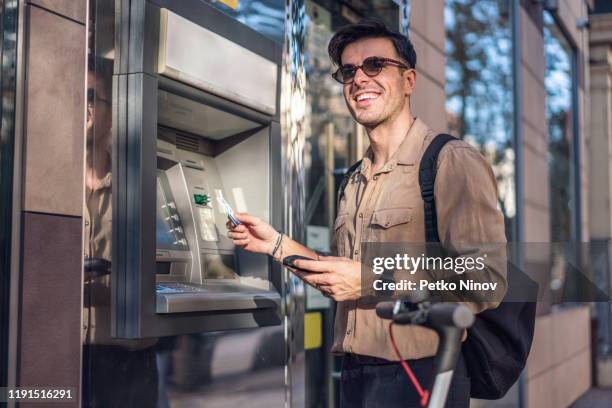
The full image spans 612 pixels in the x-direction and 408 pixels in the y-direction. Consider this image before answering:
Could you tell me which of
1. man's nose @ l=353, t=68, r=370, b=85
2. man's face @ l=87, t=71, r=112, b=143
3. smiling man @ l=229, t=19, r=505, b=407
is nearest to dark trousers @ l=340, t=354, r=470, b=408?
smiling man @ l=229, t=19, r=505, b=407

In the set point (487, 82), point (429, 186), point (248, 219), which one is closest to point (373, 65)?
point (429, 186)

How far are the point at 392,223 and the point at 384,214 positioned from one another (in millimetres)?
45

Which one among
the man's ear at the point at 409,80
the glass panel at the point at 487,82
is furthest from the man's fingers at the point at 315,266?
the glass panel at the point at 487,82

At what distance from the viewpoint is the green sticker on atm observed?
139 inches

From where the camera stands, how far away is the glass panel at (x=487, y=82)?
766 cm

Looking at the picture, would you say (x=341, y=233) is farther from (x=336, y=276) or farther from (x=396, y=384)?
(x=396, y=384)

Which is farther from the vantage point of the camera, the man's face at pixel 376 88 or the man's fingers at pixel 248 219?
the man's fingers at pixel 248 219

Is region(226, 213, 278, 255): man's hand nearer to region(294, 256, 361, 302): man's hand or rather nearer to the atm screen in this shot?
the atm screen

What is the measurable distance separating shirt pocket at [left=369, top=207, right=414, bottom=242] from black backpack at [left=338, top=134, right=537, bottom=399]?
0.06m

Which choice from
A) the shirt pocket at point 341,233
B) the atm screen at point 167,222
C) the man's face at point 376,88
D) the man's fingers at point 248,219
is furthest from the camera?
the atm screen at point 167,222

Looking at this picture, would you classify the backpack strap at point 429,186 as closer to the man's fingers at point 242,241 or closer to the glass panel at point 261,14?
the man's fingers at point 242,241

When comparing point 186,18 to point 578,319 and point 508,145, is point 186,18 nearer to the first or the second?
point 508,145

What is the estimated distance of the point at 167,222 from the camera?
336cm

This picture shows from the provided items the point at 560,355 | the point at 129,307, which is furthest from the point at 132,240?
the point at 560,355
